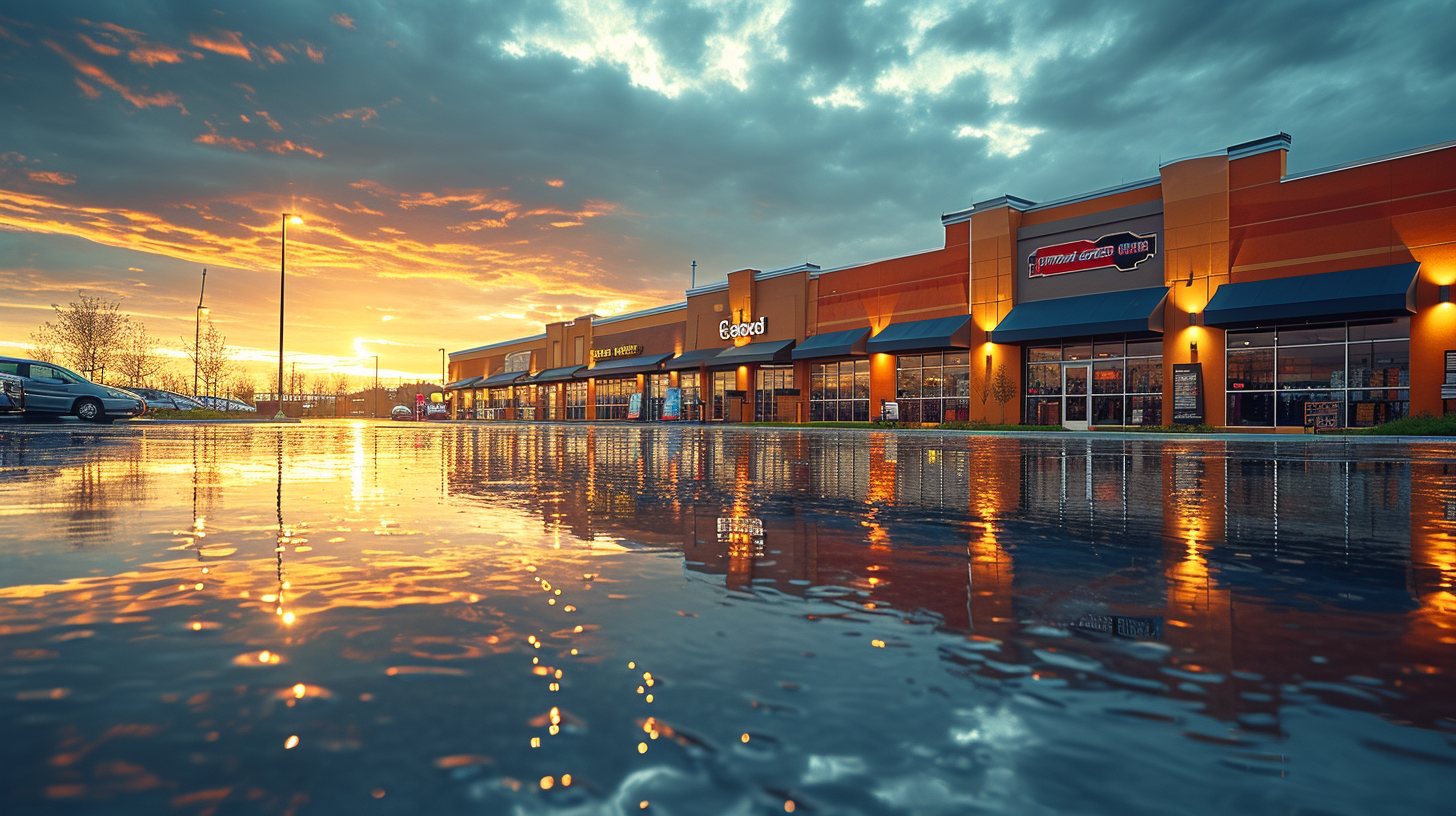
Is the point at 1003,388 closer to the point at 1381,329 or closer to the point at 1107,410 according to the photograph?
the point at 1107,410

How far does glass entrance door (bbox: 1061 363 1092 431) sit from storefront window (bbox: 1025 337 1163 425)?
45mm

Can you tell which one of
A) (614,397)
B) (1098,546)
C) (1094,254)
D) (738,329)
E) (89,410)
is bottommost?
(1098,546)

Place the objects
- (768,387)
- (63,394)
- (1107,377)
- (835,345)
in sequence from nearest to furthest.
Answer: (63,394)
(1107,377)
(835,345)
(768,387)

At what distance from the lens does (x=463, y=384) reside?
9275cm

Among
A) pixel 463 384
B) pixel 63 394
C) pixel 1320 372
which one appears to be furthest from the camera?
pixel 463 384

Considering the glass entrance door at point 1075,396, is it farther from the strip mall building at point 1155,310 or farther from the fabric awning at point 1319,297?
the fabric awning at point 1319,297

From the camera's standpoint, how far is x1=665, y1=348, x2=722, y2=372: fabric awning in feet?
175

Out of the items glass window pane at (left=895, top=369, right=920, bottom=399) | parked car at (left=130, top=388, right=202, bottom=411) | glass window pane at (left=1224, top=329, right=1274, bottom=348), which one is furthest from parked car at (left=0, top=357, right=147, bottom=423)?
glass window pane at (left=1224, top=329, right=1274, bottom=348)

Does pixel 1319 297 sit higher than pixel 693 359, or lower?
lower

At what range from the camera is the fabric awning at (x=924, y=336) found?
37281 millimetres

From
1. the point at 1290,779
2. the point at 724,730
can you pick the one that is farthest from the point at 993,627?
the point at 724,730

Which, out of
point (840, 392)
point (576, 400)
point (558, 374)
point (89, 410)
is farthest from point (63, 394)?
point (576, 400)

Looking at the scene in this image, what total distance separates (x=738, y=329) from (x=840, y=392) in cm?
1012

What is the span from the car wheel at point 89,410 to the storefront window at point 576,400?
46802 millimetres
